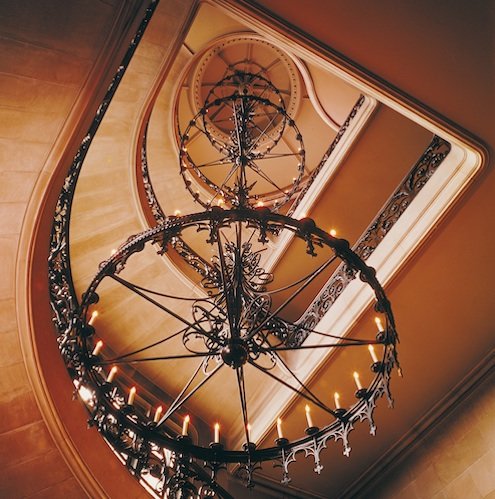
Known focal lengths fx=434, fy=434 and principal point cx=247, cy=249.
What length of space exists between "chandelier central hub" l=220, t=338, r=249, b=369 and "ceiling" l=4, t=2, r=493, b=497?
2.56 metres

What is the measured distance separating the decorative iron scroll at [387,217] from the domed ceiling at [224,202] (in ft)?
0.07

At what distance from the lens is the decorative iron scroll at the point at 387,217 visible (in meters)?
5.28

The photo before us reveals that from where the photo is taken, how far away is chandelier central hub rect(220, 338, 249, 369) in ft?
9.17

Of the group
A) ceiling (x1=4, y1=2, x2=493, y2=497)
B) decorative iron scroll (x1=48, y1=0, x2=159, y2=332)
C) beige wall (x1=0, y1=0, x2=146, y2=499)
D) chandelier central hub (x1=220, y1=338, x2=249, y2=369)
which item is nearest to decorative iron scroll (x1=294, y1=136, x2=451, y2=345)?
ceiling (x1=4, y1=2, x2=493, y2=497)

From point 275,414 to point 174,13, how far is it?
5.23 m

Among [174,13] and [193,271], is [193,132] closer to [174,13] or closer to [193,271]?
[193,271]

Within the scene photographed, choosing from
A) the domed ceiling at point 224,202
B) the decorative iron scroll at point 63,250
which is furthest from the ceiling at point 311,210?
the decorative iron scroll at point 63,250

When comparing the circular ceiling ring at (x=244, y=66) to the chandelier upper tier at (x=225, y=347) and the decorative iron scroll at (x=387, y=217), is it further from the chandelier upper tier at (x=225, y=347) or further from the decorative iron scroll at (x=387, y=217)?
the chandelier upper tier at (x=225, y=347)

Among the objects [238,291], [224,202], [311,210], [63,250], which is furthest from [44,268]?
[311,210]

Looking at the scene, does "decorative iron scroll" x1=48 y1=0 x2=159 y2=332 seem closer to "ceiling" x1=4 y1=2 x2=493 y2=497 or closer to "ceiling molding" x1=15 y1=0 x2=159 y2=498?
"ceiling molding" x1=15 y1=0 x2=159 y2=498

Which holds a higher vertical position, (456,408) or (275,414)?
(275,414)

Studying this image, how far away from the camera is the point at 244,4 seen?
3.34 metres

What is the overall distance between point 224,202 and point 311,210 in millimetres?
3538

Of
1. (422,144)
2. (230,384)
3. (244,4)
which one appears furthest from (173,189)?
(244,4)
